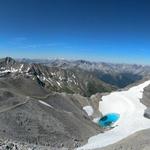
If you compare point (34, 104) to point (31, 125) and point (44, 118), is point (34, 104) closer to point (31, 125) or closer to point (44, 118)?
point (44, 118)

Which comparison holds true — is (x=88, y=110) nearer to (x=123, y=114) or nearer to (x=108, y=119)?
(x=108, y=119)

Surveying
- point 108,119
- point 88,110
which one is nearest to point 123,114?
point 108,119

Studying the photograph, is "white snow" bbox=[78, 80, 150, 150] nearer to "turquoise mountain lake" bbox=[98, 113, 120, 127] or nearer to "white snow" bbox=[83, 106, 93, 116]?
"turquoise mountain lake" bbox=[98, 113, 120, 127]

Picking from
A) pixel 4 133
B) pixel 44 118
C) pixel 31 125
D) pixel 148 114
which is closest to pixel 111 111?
pixel 148 114

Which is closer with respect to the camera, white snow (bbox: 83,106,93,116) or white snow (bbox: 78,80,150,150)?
white snow (bbox: 78,80,150,150)

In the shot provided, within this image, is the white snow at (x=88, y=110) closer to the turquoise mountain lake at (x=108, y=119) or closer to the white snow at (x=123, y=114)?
the white snow at (x=123, y=114)

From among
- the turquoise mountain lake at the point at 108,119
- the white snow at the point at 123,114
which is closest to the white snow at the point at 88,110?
the white snow at the point at 123,114

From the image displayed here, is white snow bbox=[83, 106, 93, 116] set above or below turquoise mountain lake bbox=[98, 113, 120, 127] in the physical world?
above

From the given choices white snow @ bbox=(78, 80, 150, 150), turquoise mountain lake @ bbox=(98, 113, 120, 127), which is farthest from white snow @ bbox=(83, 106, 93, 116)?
turquoise mountain lake @ bbox=(98, 113, 120, 127)
